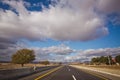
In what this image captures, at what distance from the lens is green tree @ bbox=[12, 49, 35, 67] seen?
3414 inches

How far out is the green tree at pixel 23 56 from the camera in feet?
284

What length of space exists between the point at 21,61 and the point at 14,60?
4476mm

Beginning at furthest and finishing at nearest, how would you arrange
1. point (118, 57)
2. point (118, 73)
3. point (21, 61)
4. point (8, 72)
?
point (118, 57) < point (21, 61) < point (118, 73) < point (8, 72)

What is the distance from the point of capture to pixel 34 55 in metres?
91.1

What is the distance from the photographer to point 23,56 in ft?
288

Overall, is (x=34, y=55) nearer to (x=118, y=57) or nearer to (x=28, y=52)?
(x=28, y=52)

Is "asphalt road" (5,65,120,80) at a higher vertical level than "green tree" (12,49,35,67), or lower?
lower

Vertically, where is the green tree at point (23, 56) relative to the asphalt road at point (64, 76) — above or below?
above

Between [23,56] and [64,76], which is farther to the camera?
[23,56]

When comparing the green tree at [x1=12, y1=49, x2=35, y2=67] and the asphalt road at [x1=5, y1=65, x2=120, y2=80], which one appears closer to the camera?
the asphalt road at [x1=5, y1=65, x2=120, y2=80]

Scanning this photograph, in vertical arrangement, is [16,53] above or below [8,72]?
above

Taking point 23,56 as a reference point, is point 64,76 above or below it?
below

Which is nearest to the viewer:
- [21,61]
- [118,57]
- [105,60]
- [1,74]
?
[1,74]

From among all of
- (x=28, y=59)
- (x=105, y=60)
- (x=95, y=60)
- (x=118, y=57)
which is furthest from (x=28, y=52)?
(x=95, y=60)
